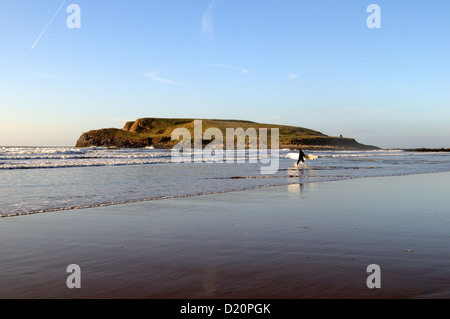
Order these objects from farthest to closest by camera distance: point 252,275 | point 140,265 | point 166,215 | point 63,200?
point 63,200 → point 166,215 → point 140,265 → point 252,275

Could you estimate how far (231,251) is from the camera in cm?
671

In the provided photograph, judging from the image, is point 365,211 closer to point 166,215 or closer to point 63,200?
point 166,215

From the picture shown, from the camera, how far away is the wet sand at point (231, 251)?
486cm

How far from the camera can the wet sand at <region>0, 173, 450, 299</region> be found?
16.0 ft

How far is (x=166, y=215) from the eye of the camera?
10594 millimetres

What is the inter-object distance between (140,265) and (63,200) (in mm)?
8892
